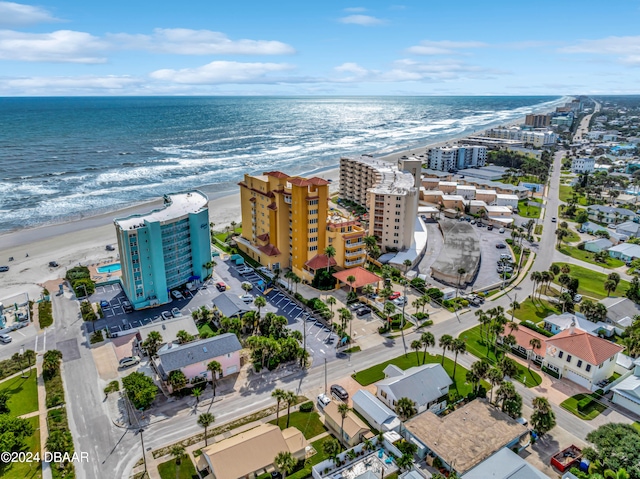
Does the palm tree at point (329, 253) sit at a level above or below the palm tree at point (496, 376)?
above

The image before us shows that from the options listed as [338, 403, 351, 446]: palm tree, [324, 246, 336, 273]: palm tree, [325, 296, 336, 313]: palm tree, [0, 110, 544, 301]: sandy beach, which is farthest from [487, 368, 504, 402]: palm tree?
[0, 110, 544, 301]: sandy beach

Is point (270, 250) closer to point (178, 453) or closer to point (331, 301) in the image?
point (331, 301)

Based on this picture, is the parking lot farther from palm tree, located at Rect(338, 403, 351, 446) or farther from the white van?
palm tree, located at Rect(338, 403, 351, 446)

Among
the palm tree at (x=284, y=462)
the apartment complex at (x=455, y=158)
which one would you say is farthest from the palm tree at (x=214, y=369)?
the apartment complex at (x=455, y=158)

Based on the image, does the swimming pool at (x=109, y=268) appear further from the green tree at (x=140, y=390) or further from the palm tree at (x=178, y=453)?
the palm tree at (x=178, y=453)

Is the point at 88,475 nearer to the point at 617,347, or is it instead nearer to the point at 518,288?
the point at 617,347
